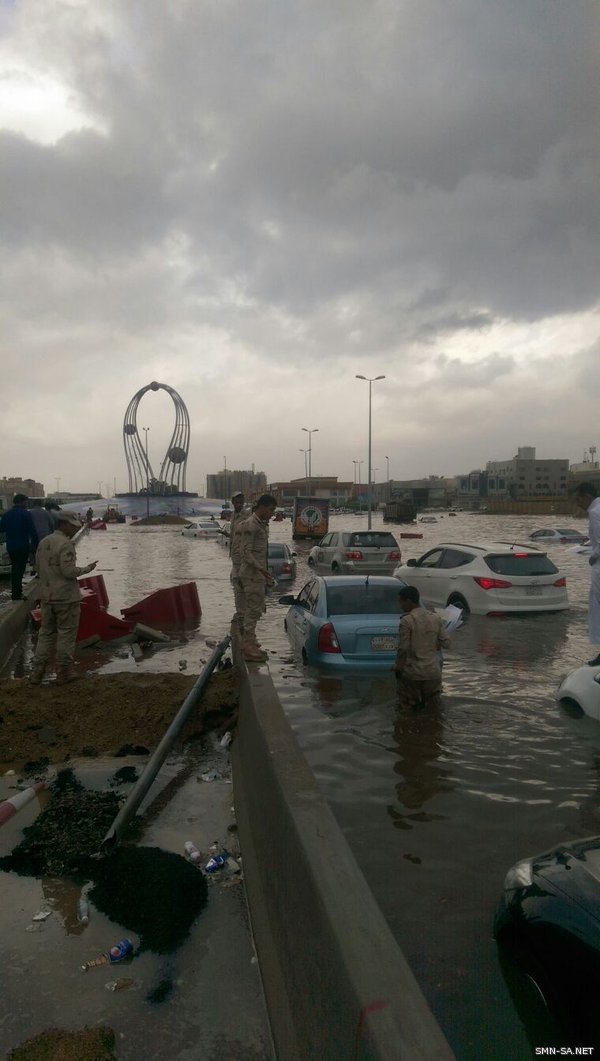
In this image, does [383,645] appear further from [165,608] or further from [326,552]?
[326,552]

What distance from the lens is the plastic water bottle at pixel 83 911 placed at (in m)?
3.77

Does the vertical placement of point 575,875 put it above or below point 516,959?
above

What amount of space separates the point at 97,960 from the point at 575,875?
2.28 meters

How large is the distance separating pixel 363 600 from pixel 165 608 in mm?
6110

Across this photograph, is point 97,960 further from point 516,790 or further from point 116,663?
point 116,663

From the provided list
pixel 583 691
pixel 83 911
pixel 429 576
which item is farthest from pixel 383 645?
pixel 429 576

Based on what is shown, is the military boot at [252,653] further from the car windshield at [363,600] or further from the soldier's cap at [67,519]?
the soldier's cap at [67,519]

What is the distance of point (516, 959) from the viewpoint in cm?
322

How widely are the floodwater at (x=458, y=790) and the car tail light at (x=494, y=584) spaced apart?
1.47 meters

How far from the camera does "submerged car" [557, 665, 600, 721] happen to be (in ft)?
21.9

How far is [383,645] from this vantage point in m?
8.38

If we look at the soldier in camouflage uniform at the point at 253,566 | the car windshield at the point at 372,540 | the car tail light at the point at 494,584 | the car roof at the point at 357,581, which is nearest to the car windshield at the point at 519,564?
the car tail light at the point at 494,584

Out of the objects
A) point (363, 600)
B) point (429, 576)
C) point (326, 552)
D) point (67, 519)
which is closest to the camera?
point (67, 519)

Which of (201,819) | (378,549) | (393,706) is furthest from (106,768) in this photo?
(378,549)
